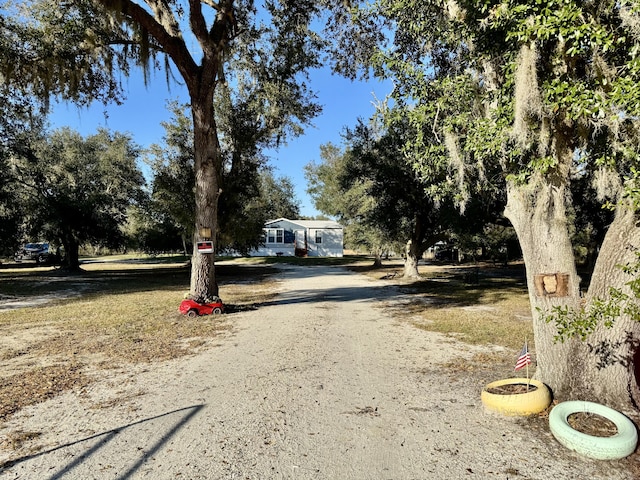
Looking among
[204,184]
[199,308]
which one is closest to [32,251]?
[204,184]

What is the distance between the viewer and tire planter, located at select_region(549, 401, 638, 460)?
108 inches

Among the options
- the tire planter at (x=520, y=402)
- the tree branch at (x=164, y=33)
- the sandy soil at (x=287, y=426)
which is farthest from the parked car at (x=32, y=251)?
the tire planter at (x=520, y=402)

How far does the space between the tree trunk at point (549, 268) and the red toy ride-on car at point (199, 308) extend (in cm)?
633

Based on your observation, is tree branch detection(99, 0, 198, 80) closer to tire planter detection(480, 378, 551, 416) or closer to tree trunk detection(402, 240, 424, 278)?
tire planter detection(480, 378, 551, 416)

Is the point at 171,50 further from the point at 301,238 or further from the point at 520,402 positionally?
the point at 301,238

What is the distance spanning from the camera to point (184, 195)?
698 inches

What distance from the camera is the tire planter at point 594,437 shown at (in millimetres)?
2736

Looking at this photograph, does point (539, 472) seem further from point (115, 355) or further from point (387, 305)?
point (387, 305)

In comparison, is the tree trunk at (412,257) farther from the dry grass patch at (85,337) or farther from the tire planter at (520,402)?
the tire planter at (520,402)

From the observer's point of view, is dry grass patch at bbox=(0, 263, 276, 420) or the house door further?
the house door

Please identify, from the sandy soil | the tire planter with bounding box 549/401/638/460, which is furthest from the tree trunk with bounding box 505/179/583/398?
the sandy soil

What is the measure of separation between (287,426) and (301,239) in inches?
1431

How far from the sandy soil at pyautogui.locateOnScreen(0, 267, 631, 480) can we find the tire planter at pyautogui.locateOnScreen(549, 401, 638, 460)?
0.23 feet

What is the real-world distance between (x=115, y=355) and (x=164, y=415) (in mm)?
2422
